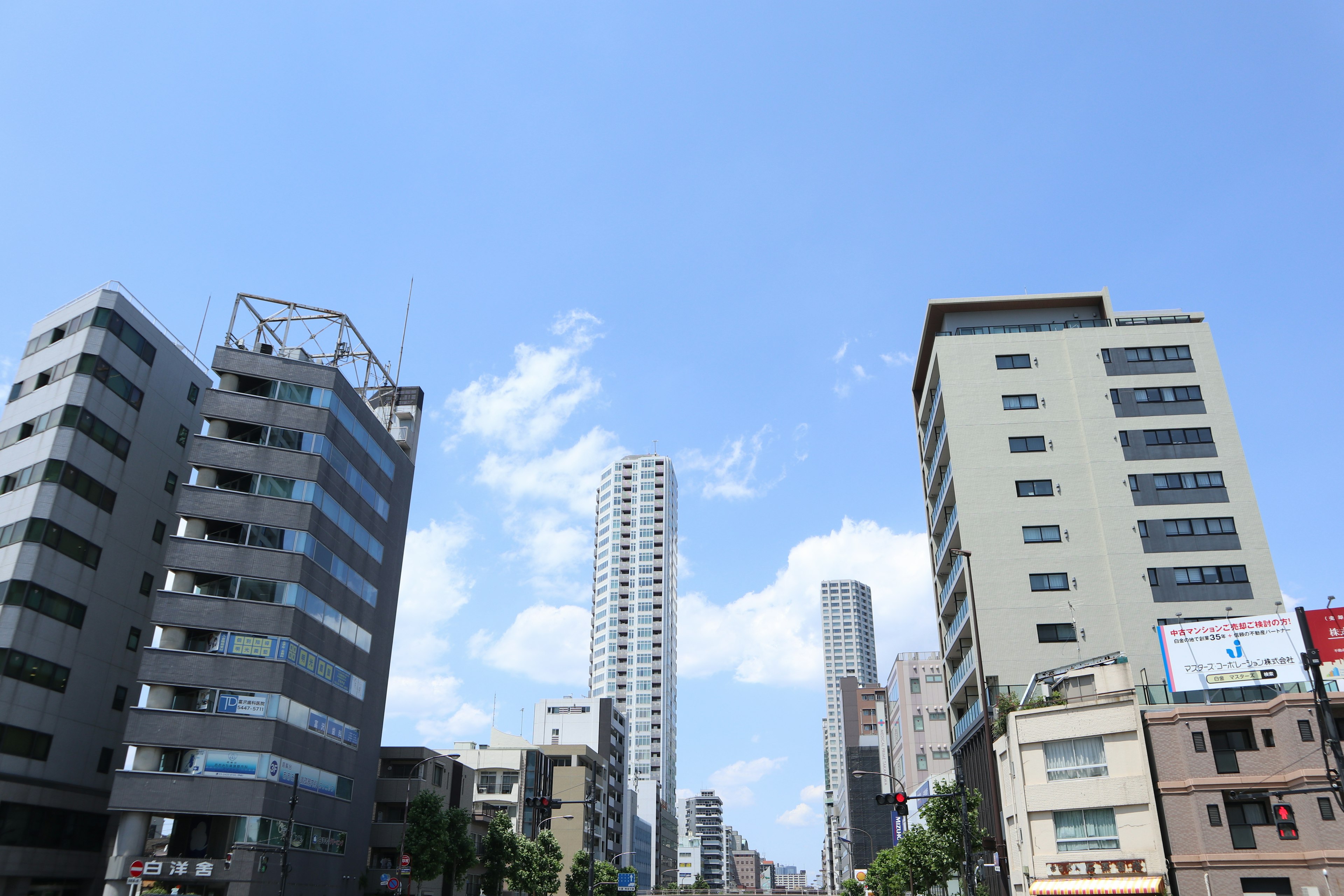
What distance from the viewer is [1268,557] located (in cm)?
5997

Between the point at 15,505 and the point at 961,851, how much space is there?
194 feet

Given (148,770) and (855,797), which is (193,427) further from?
(855,797)

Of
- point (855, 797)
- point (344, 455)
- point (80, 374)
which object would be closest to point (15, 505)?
point (80, 374)

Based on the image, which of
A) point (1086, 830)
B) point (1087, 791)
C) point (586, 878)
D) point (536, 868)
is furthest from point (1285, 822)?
point (586, 878)

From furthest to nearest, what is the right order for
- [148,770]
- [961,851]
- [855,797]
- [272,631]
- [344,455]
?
[855,797] < [344,455] < [272,631] < [148,770] < [961,851]

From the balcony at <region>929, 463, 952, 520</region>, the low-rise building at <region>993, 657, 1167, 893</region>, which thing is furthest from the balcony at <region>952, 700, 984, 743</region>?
the balcony at <region>929, 463, 952, 520</region>

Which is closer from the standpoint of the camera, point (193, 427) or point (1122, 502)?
point (1122, 502)

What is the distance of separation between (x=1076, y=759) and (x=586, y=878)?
7402 cm

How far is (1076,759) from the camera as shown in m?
44.2

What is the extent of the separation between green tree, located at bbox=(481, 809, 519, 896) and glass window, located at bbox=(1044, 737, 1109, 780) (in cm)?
5356

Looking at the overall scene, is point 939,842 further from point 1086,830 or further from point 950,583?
point 950,583

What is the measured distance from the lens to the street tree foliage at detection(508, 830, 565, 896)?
82688 millimetres

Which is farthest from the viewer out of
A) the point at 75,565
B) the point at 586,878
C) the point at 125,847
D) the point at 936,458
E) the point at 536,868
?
the point at 586,878

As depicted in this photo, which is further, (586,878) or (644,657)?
(644,657)
